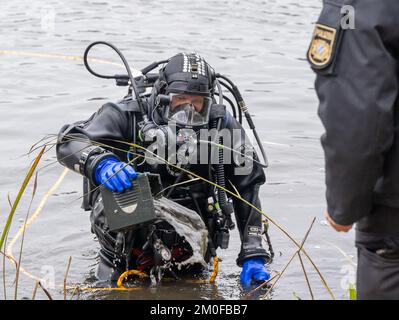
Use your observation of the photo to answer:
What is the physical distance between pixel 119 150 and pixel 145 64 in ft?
21.8

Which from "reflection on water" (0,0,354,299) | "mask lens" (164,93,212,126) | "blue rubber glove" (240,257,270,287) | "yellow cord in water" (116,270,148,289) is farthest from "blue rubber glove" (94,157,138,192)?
"blue rubber glove" (240,257,270,287)

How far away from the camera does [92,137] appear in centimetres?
466

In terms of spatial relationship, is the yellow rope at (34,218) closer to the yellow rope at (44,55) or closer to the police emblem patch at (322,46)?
the police emblem patch at (322,46)

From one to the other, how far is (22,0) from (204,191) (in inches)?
443

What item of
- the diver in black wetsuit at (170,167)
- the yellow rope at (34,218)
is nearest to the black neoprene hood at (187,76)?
the diver in black wetsuit at (170,167)

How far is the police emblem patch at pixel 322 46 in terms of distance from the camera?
→ 2670 millimetres

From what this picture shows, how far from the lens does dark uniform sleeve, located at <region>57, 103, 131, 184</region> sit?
180 inches

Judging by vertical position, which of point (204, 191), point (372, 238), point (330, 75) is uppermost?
point (330, 75)

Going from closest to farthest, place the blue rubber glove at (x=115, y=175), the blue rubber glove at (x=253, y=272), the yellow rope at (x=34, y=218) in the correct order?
the blue rubber glove at (x=115, y=175) → the blue rubber glove at (x=253, y=272) → the yellow rope at (x=34, y=218)

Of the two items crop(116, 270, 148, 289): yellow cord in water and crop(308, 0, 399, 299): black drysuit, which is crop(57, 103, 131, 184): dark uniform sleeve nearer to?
crop(116, 270, 148, 289): yellow cord in water

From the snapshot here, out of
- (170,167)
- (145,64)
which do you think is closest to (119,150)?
(170,167)
